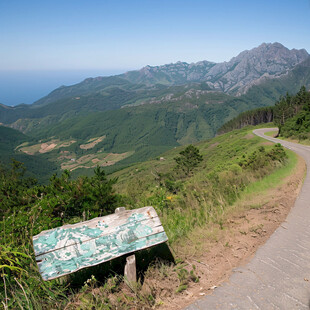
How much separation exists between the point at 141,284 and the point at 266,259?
2.45 m

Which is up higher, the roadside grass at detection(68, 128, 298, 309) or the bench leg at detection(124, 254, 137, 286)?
the bench leg at detection(124, 254, 137, 286)

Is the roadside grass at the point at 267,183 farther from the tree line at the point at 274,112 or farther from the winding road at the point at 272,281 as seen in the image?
the tree line at the point at 274,112

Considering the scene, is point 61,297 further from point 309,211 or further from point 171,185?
point 171,185

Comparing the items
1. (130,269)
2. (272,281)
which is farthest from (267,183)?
(130,269)

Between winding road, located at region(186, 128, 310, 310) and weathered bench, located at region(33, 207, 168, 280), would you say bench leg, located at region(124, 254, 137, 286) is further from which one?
winding road, located at region(186, 128, 310, 310)

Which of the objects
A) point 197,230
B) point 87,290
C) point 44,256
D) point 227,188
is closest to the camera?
point 44,256

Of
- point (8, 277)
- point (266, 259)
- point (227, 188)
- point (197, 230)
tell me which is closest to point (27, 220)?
point (8, 277)

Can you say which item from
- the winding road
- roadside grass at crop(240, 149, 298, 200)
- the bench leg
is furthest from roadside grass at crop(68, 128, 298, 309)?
the winding road

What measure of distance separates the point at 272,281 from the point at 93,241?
2.96m

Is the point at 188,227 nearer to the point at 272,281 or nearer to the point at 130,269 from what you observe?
the point at 272,281

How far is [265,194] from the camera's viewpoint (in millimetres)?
8180

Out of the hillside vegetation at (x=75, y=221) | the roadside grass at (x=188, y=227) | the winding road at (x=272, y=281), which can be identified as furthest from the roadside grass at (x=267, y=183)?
the winding road at (x=272, y=281)

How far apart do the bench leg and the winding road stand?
927 mm

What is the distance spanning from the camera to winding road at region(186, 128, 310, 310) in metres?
3.15
